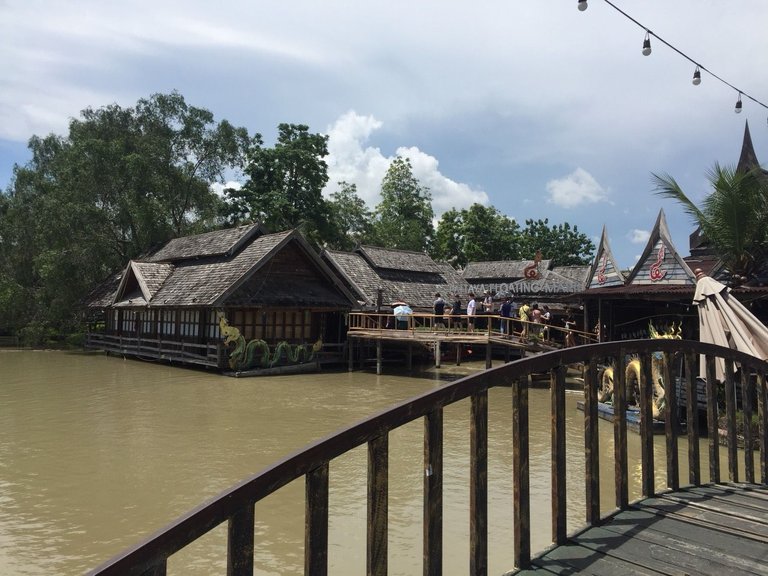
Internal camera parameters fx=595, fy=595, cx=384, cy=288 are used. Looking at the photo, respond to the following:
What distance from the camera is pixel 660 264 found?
1518 cm

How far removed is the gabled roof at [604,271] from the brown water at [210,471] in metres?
3.94

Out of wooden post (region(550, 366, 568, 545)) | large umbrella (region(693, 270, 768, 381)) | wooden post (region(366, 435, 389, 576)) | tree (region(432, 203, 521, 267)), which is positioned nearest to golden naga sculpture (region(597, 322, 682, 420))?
large umbrella (region(693, 270, 768, 381))

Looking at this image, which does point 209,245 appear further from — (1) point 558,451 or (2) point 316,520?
(2) point 316,520

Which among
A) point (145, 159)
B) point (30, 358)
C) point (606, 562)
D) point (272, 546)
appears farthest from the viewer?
point (145, 159)

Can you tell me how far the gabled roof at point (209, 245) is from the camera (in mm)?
23438

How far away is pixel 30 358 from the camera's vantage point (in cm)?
2494

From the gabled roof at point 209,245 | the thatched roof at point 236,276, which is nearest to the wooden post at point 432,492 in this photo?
the thatched roof at point 236,276

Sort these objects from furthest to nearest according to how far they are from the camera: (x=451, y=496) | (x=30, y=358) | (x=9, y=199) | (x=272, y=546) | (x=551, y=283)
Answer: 1. (x=9, y=199)
2. (x=551, y=283)
3. (x=30, y=358)
4. (x=451, y=496)
5. (x=272, y=546)


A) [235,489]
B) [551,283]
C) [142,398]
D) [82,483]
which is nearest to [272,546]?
[82,483]

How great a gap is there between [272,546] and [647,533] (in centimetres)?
390

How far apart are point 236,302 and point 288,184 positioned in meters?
17.9

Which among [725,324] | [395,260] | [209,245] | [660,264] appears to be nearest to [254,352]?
[209,245]

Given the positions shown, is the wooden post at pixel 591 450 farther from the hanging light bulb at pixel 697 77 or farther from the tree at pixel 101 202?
the tree at pixel 101 202

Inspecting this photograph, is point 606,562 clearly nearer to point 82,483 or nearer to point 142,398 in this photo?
point 82,483
